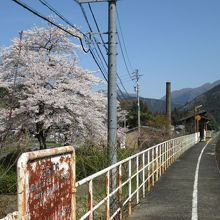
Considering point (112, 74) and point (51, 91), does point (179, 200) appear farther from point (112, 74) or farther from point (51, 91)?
point (51, 91)

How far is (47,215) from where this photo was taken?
5059mm

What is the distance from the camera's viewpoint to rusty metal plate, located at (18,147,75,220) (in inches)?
176

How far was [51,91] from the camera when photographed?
27.9 meters

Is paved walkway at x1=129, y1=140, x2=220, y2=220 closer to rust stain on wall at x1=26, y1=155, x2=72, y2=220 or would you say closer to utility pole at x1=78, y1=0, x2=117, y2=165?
utility pole at x1=78, y1=0, x2=117, y2=165

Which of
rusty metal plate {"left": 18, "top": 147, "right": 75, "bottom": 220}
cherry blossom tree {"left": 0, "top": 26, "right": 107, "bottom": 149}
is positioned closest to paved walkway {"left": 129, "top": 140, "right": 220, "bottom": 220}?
rusty metal plate {"left": 18, "top": 147, "right": 75, "bottom": 220}

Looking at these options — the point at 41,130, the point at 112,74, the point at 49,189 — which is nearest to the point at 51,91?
the point at 41,130

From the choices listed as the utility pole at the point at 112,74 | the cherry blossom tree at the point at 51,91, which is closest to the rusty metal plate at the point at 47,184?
the utility pole at the point at 112,74

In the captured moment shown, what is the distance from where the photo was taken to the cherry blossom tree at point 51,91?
27266 millimetres

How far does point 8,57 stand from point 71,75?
13.4ft

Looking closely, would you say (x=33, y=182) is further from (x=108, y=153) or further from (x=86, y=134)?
(x=86, y=134)

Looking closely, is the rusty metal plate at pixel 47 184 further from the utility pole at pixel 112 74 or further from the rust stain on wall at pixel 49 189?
the utility pole at pixel 112 74

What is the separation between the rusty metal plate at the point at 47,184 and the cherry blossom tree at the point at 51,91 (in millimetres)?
19972

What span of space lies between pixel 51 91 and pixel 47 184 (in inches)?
908

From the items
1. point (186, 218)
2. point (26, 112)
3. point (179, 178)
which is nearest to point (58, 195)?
point (186, 218)
